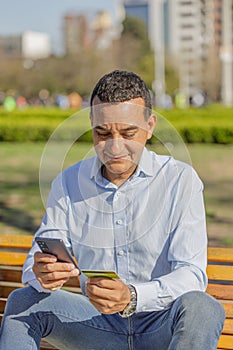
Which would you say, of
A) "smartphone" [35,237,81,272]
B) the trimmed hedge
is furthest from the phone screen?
the trimmed hedge

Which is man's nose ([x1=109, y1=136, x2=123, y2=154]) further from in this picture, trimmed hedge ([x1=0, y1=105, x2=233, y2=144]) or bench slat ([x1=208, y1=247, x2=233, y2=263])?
trimmed hedge ([x1=0, y1=105, x2=233, y2=144])

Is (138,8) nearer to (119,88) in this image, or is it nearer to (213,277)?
(213,277)

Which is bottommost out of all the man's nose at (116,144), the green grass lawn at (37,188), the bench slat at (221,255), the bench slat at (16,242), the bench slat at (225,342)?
the green grass lawn at (37,188)

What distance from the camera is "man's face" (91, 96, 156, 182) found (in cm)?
260

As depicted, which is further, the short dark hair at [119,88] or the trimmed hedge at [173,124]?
the trimmed hedge at [173,124]

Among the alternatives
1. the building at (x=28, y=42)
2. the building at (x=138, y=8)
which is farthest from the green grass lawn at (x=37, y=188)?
the building at (x=138, y=8)

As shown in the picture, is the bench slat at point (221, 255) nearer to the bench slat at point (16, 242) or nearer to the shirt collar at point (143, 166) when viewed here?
the shirt collar at point (143, 166)

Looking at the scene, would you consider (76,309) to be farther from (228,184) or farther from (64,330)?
(228,184)

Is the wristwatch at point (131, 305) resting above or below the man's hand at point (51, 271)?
below

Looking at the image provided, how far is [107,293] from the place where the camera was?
2377 millimetres

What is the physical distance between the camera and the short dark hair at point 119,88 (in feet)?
8.54

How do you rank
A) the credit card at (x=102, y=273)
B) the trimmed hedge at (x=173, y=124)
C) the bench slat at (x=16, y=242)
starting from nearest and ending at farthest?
the credit card at (x=102, y=273)
the bench slat at (x=16, y=242)
the trimmed hedge at (x=173, y=124)

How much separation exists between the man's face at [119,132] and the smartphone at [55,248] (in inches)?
13.9

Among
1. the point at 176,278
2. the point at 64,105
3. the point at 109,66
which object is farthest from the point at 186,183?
the point at 109,66
